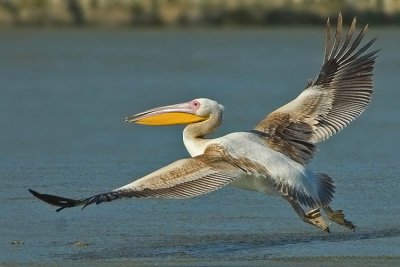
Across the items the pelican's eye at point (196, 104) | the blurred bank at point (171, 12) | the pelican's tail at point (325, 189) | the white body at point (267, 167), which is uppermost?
the pelican's eye at point (196, 104)

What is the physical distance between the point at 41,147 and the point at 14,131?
1.26 meters

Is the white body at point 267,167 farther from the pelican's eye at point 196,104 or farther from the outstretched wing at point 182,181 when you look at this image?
the pelican's eye at point 196,104

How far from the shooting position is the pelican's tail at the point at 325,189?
7.58 metres

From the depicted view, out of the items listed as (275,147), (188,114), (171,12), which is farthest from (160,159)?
(171,12)

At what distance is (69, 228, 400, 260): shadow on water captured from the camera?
7137 mm

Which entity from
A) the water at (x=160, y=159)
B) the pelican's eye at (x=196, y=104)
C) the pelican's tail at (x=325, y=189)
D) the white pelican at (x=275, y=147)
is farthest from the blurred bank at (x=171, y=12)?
the pelican's tail at (x=325, y=189)

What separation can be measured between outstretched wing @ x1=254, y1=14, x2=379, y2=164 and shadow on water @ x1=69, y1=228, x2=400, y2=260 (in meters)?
0.61

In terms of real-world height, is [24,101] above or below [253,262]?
below

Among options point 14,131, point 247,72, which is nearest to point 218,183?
point 14,131

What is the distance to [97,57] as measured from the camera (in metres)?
19.6

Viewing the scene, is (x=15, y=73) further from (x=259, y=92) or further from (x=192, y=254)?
(x=192, y=254)

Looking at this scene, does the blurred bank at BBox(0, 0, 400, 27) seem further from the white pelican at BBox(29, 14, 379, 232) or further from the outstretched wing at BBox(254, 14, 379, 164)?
the white pelican at BBox(29, 14, 379, 232)

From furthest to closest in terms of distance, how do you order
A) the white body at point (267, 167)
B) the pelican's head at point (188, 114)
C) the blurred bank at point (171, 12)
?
the blurred bank at point (171, 12) < the pelican's head at point (188, 114) < the white body at point (267, 167)

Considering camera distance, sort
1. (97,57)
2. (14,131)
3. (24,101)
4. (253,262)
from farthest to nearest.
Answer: (97,57) → (24,101) → (14,131) → (253,262)
